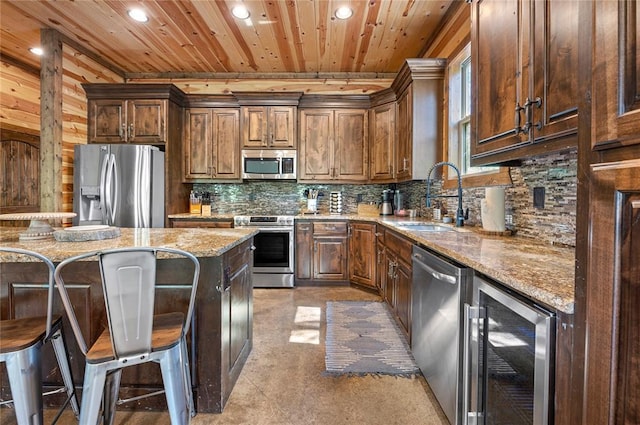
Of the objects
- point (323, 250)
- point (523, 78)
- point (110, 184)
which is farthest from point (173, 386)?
point (110, 184)

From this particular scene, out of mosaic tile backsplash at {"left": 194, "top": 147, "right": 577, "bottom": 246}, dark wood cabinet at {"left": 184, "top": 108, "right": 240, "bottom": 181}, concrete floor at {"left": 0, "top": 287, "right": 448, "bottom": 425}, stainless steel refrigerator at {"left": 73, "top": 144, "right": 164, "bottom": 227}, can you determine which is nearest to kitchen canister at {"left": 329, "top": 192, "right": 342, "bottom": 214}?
mosaic tile backsplash at {"left": 194, "top": 147, "right": 577, "bottom": 246}

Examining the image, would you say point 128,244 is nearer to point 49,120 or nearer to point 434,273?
point 434,273

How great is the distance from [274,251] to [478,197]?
8.10 ft

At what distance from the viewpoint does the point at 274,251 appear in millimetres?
4027

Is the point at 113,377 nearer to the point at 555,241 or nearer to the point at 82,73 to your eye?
the point at 555,241

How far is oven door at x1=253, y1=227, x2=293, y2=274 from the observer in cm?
401

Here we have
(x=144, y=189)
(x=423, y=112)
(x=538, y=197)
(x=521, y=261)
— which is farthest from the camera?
(x=144, y=189)

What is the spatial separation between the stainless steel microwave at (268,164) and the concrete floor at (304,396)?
2.26 metres

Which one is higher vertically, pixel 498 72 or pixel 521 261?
pixel 498 72

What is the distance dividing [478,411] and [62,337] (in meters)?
1.89

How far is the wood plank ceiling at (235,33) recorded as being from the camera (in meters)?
3.07

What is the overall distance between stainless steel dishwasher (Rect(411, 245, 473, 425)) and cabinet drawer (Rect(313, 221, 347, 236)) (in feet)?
6.57

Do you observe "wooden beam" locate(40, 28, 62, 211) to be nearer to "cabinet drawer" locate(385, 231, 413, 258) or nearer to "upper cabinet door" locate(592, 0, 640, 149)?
"cabinet drawer" locate(385, 231, 413, 258)

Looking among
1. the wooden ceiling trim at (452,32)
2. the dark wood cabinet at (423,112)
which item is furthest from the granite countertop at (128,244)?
the wooden ceiling trim at (452,32)
